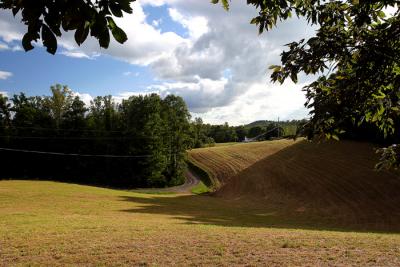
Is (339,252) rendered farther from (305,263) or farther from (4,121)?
(4,121)

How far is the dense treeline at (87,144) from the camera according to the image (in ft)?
202

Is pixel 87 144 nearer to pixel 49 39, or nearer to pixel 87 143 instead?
pixel 87 143

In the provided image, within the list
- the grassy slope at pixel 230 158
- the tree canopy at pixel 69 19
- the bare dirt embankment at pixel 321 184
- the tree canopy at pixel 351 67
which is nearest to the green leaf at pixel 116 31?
the tree canopy at pixel 69 19

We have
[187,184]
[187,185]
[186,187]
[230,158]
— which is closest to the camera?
[230,158]

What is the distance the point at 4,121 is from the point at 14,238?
57.8 meters

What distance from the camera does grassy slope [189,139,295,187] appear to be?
52.3 metres

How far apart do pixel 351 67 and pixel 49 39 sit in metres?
3.03

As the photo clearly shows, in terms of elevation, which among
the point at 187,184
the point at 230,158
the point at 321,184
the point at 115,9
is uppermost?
the point at 230,158

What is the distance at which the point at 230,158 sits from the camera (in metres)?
56.9

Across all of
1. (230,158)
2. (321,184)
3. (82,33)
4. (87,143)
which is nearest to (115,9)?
(82,33)

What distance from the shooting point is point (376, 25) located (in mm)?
4324

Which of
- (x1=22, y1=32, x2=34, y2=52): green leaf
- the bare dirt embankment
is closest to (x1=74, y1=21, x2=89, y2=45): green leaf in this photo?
(x1=22, y1=32, x2=34, y2=52): green leaf

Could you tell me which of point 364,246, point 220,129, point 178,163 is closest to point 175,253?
point 364,246

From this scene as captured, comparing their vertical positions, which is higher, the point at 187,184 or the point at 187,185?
the point at 187,184
